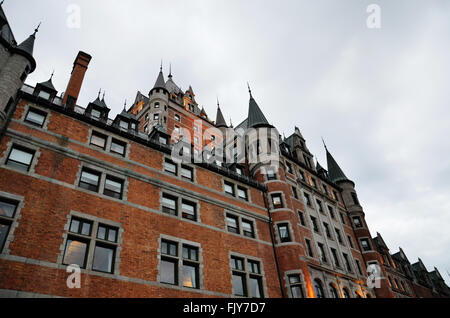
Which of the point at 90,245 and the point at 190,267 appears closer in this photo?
the point at 90,245

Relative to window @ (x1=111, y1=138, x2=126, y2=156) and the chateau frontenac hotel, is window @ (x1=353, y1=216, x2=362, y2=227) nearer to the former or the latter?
the chateau frontenac hotel

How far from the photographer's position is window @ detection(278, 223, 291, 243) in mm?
25125

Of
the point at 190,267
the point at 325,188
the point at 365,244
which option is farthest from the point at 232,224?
the point at 365,244

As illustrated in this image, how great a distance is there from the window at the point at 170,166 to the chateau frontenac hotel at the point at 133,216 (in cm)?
9

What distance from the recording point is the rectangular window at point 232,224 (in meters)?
23.0

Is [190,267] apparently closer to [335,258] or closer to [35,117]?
[35,117]

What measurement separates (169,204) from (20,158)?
8.71m

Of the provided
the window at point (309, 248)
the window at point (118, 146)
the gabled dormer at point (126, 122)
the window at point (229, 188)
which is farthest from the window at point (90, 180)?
the window at point (309, 248)

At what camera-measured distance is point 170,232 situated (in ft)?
62.7

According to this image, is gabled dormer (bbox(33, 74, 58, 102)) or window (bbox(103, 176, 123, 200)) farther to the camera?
gabled dormer (bbox(33, 74, 58, 102))

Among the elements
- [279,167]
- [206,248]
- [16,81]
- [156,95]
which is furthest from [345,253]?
[156,95]

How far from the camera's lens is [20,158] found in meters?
16.6

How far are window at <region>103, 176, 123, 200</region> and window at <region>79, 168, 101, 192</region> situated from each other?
20.4 inches

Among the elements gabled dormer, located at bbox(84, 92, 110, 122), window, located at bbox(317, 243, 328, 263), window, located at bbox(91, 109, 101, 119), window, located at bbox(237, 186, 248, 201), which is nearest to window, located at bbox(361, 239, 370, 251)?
window, located at bbox(317, 243, 328, 263)
